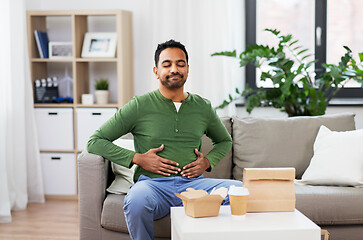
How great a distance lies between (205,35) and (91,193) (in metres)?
1.90

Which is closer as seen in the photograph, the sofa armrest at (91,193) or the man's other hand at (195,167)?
the man's other hand at (195,167)

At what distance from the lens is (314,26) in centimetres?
430

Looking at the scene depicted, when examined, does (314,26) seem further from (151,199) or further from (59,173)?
(151,199)

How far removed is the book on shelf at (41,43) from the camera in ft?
13.9

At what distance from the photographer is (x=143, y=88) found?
14.6 ft

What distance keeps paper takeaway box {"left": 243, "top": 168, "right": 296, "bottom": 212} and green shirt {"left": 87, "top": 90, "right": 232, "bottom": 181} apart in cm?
56

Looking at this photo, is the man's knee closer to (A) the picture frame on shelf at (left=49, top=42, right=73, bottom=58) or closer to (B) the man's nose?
(B) the man's nose

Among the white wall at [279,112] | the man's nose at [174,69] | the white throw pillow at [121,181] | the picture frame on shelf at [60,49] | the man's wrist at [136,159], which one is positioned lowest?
the white throw pillow at [121,181]

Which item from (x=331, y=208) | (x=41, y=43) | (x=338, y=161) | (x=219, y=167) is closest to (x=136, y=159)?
(x=219, y=167)

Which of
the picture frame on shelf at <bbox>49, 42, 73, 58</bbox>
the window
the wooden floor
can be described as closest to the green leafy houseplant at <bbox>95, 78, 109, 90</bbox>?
the picture frame on shelf at <bbox>49, 42, 73, 58</bbox>

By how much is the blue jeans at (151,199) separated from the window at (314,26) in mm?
2032

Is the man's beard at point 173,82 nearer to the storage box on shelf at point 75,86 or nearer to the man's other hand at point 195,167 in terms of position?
the man's other hand at point 195,167

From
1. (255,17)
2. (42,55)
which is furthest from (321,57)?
(42,55)

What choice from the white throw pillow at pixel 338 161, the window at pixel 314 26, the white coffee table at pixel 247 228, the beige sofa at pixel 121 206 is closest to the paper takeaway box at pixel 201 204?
the white coffee table at pixel 247 228
